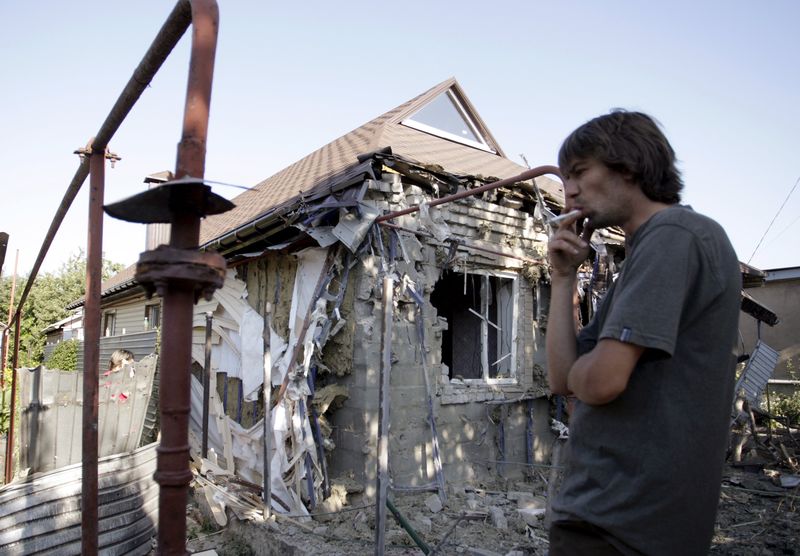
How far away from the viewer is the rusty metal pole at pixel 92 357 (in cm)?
222

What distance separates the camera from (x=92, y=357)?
239cm

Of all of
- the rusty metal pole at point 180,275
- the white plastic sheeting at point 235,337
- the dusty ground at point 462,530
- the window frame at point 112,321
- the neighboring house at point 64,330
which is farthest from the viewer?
the neighboring house at point 64,330

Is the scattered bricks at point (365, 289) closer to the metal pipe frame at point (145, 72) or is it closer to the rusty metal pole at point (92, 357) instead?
the metal pipe frame at point (145, 72)

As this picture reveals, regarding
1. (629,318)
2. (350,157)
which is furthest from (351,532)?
(350,157)

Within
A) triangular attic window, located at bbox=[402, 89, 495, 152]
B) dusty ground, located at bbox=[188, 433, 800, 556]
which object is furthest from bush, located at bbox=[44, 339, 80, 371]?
dusty ground, located at bbox=[188, 433, 800, 556]

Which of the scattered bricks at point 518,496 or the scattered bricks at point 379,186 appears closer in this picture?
the scattered bricks at point 379,186

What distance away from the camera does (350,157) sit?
8344 millimetres

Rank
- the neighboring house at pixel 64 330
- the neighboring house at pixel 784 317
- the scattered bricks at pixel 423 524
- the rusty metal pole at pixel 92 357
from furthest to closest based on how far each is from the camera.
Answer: the neighboring house at pixel 64 330, the neighboring house at pixel 784 317, the scattered bricks at pixel 423 524, the rusty metal pole at pixel 92 357

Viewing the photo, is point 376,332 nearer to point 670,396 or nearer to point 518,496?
point 518,496

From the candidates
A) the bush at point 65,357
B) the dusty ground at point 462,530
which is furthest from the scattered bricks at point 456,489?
the bush at point 65,357

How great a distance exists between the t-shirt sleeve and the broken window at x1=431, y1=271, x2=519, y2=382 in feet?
15.6

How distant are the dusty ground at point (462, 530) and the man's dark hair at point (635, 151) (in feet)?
11.0

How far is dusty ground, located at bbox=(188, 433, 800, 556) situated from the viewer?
16.3 feet

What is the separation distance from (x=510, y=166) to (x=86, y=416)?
915cm
